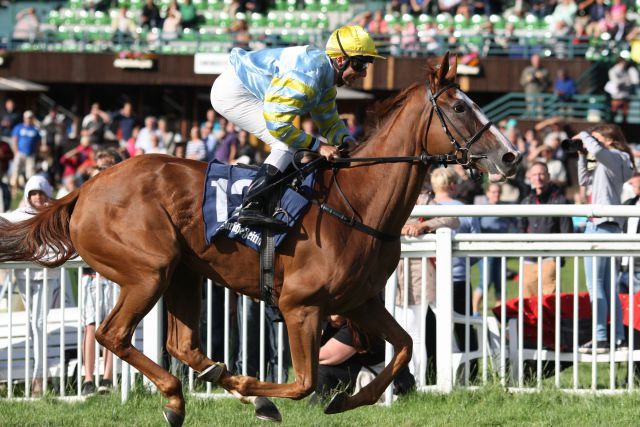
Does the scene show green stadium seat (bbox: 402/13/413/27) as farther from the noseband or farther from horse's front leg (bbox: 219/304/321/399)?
horse's front leg (bbox: 219/304/321/399)

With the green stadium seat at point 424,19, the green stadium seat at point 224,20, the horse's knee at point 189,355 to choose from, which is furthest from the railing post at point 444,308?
the green stadium seat at point 224,20

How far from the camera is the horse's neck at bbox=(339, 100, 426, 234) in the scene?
5.21m

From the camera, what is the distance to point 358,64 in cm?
530

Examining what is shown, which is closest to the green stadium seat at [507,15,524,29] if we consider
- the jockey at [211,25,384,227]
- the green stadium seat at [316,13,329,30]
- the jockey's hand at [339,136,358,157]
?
the green stadium seat at [316,13,329,30]

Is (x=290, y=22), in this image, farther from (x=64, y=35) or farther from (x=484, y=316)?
(x=484, y=316)

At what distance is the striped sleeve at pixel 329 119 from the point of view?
5.42 metres

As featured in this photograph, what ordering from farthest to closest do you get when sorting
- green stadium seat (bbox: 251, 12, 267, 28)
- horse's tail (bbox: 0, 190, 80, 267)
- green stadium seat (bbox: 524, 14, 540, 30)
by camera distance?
1. green stadium seat (bbox: 251, 12, 267, 28)
2. green stadium seat (bbox: 524, 14, 540, 30)
3. horse's tail (bbox: 0, 190, 80, 267)

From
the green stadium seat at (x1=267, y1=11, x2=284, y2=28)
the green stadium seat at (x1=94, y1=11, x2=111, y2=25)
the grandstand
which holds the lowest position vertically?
the grandstand

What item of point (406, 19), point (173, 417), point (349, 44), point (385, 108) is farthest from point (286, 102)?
point (406, 19)

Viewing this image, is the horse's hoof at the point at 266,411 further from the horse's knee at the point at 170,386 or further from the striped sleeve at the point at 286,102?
the striped sleeve at the point at 286,102

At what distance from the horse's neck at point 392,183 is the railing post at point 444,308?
→ 3.77ft

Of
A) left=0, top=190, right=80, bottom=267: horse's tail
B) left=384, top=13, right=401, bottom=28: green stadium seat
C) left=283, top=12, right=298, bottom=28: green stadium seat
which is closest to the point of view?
left=0, top=190, right=80, bottom=267: horse's tail

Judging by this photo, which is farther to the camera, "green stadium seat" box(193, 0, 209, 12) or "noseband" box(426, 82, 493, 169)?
"green stadium seat" box(193, 0, 209, 12)

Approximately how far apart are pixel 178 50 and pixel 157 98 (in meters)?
2.04
